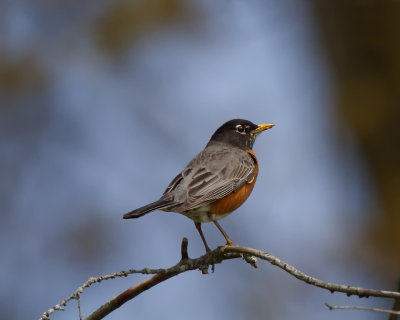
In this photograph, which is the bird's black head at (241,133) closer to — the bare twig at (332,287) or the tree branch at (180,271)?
the tree branch at (180,271)

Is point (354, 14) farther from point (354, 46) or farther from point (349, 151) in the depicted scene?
point (349, 151)

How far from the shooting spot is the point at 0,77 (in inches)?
318

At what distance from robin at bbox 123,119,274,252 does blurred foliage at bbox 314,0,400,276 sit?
1.96m

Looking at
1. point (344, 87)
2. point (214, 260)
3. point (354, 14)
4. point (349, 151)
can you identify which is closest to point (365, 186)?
point (349, 151)

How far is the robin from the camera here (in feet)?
14.4

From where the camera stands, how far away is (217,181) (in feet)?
16.1

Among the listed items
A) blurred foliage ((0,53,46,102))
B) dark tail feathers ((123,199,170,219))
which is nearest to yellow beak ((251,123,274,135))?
dark tail feathers ((123,199,170,219))

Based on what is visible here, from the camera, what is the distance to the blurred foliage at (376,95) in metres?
7.23

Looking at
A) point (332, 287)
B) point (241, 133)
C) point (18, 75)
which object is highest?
point (18, 75)

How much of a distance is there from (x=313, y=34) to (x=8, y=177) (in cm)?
410

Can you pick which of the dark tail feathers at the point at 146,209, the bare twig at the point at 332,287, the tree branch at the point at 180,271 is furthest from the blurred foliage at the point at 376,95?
the bare twig at the point at 332,287

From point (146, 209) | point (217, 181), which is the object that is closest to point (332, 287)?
point (146, 209)

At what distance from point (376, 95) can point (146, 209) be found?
446 cm

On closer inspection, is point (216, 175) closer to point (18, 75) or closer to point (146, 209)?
point (146, 209)
